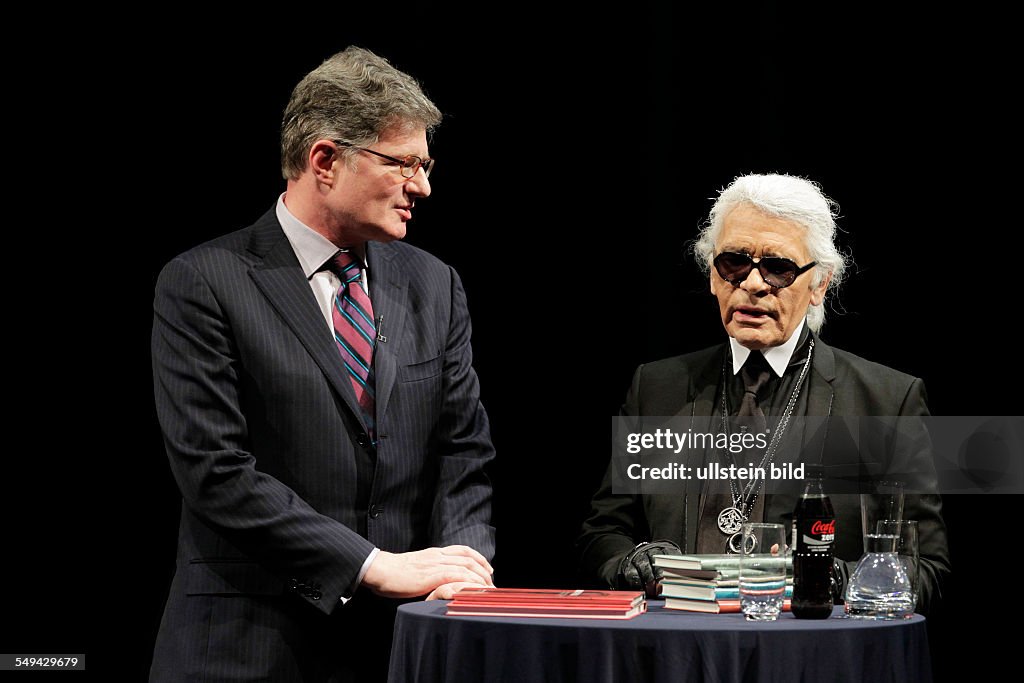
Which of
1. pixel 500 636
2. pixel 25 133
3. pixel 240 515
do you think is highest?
pixel 25 133

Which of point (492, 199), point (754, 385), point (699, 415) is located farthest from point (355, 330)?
point (492, 199)

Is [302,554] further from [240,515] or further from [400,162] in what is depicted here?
[400,162]

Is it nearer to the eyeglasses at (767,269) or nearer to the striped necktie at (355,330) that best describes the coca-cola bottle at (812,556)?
the eyeglasses at (767,269)

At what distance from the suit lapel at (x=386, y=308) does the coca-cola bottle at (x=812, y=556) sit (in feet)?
3.28

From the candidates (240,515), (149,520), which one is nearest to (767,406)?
(240,515)

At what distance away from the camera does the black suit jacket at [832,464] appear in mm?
3262

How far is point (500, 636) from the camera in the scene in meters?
2.42

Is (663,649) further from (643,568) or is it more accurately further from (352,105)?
(352,105)

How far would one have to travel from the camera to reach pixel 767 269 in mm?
3400

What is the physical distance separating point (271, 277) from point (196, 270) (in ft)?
0.57

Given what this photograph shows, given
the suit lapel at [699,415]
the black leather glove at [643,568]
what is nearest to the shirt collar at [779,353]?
the suit lapel at [699,415]

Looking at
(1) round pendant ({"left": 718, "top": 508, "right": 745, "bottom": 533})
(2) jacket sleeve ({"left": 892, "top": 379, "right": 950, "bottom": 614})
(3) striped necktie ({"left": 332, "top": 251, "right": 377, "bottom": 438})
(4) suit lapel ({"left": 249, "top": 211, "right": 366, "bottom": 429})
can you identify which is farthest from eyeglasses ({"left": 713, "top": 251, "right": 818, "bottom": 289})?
(4) suit lapel ({"left": 249, "top": 211, "right": 366, "bottom": 429})

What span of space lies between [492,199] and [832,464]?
1592 mm

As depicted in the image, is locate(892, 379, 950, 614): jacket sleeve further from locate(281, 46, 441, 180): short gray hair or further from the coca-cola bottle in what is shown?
locate(281, 46, 441, 180): short gray hair
